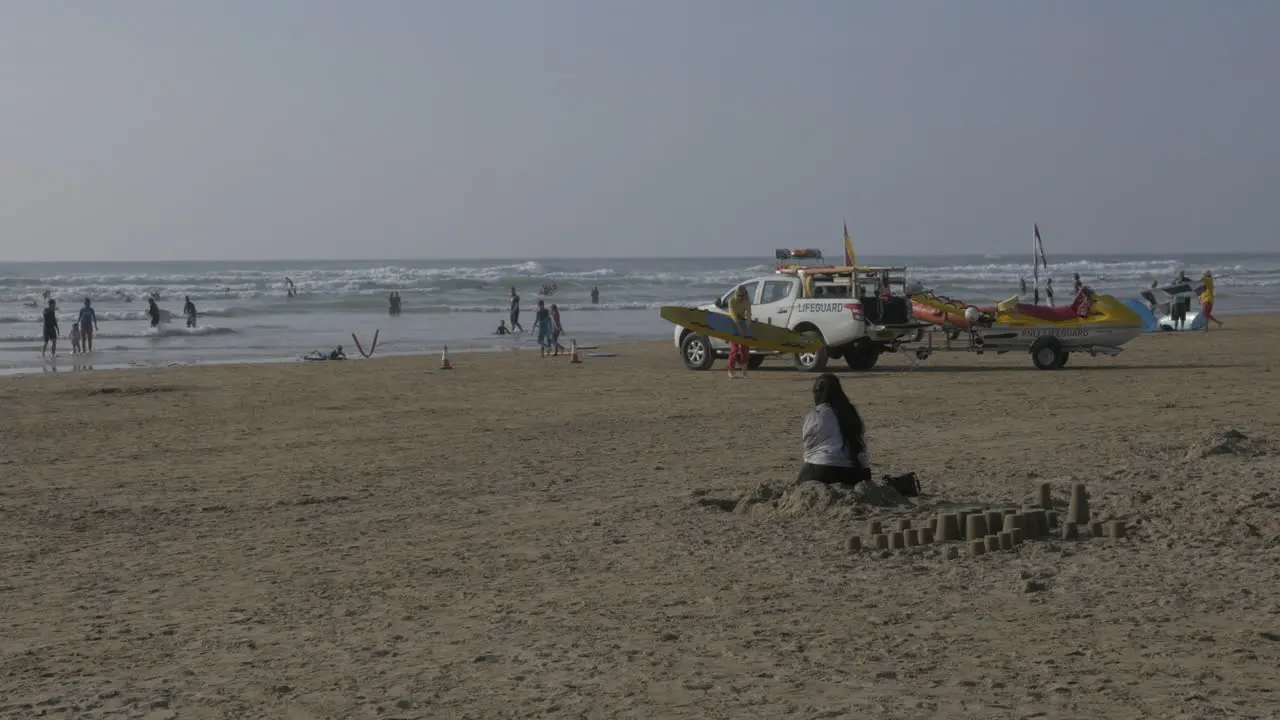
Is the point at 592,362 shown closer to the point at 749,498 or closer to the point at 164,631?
the point at 749,498

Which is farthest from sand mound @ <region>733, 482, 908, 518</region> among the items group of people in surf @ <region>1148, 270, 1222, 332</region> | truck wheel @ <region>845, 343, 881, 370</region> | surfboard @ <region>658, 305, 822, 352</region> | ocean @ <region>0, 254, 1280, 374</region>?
group of people in surf @ <region>1148, 270, 1222, 332</region>

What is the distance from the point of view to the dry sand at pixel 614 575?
6.44m

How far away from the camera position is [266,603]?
834 centimetres

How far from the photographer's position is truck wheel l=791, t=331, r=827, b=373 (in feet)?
80.5

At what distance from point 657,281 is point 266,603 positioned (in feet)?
292

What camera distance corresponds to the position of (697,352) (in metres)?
25.9

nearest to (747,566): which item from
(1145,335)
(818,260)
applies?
(818,260)

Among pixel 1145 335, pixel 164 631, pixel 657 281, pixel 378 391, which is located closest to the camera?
pixel 164 631

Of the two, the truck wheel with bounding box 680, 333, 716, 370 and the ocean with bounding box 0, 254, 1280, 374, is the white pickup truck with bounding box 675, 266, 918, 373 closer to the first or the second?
the truck wheel with bounding box 680, 333, 716, 370

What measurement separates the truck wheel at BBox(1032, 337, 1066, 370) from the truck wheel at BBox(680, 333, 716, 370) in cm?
509

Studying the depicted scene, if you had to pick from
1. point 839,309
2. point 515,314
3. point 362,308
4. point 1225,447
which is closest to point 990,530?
point 1225,447

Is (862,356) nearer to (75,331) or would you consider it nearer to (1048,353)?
(1048,353)

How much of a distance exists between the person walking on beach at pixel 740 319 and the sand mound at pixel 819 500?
1331 centimetres

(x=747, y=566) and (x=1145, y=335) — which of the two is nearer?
(x=747, y=566)
